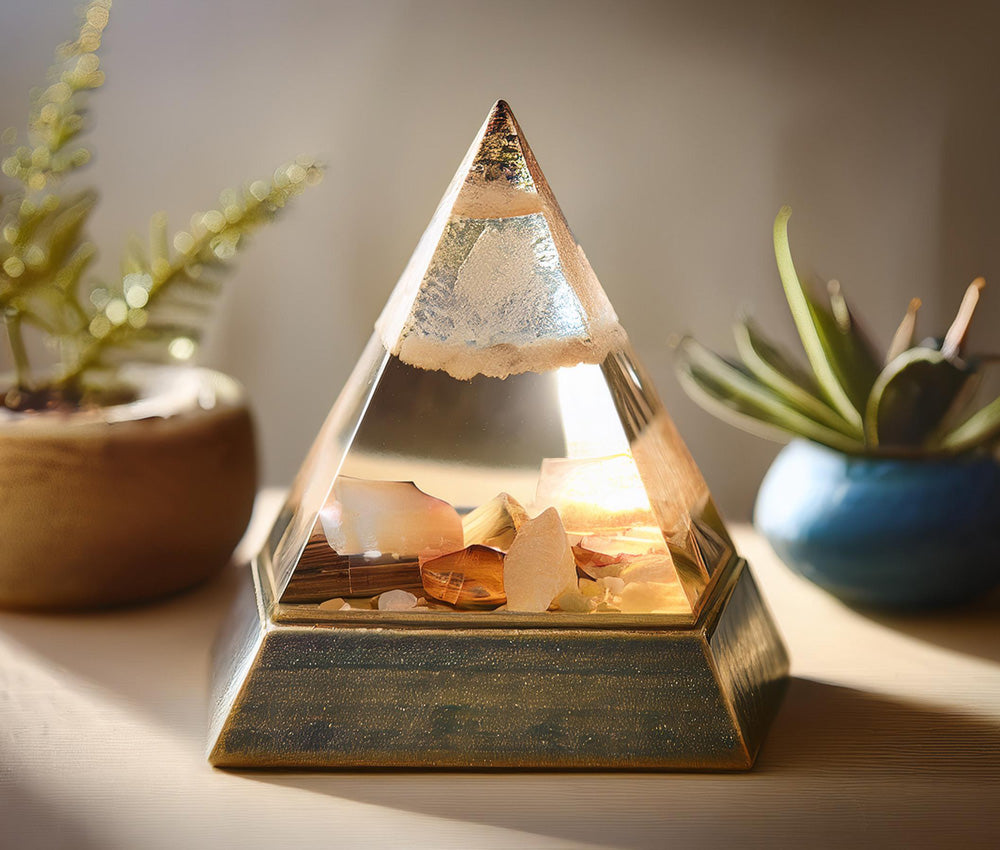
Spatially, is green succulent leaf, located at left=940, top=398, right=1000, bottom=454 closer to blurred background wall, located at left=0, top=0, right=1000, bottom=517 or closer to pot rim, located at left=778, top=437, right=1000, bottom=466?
pot rim, located at left=778, top=437, right=1000, bottom=466

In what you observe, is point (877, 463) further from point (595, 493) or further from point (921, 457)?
point (595, 493)

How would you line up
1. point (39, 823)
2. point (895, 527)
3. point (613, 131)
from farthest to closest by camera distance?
point (613, 131)
point (895, 527)
point (39, 823)

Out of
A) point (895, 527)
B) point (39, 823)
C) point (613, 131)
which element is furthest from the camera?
point (613, 131)

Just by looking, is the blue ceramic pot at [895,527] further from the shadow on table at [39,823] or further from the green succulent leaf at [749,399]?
the shadow on table at [39,823]

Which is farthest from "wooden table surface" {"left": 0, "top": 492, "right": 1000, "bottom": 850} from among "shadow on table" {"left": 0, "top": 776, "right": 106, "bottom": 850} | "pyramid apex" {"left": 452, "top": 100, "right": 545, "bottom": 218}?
"pyramid apex" {"left": 452, "top": 100, "right": 545, "bottom": 218}

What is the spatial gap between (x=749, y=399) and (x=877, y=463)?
0.07 m

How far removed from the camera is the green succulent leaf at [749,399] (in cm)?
49

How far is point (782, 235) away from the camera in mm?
447

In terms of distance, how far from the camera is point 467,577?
1.16 feet

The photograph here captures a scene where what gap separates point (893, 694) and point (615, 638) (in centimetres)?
15

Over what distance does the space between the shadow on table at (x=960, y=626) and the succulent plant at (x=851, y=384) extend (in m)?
0.09

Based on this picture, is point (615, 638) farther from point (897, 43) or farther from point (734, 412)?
point (897, 43)

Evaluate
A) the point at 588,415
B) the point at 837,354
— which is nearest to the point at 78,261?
the point at 588,415

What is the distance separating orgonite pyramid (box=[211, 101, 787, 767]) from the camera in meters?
0.34
